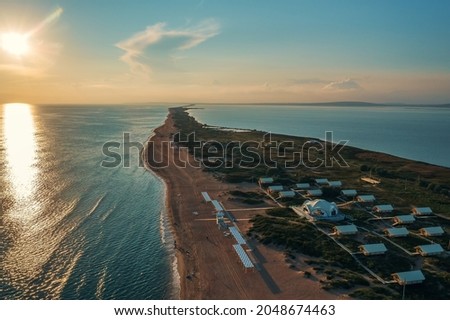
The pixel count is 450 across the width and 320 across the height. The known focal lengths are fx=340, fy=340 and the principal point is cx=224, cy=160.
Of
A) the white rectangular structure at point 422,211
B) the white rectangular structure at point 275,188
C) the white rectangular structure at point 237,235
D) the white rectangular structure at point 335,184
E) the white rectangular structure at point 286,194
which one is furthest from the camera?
the white rectangular structure at point 335,184

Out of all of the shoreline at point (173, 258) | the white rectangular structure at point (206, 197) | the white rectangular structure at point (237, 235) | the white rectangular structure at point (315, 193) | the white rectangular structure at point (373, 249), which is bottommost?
the shoreline at point (173, 258)

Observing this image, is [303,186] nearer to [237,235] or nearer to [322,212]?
[322,212]

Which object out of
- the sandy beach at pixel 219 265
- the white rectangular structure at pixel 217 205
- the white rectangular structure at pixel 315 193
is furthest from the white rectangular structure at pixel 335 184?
the white rectangular structure at pixel 217 205

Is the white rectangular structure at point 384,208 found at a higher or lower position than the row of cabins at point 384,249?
higher

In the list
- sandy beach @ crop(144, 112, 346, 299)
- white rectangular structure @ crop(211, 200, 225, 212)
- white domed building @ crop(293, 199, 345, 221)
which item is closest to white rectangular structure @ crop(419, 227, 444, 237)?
white domed building @ crop(293, 199, 345, 221)

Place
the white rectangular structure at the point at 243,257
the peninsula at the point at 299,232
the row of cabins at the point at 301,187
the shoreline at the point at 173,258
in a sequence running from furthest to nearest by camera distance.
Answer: the row of cabins at the point at 301,187
the white rectangular structure at the point at 243,257
the shoreline at the point at 173,258
the peninsula at the point at 299,232

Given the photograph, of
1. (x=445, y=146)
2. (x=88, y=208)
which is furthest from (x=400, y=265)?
(x=445, y=146)

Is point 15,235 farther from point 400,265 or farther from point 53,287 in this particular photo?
point 400,265

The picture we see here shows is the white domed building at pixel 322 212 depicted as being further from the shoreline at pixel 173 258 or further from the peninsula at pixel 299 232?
the shoreline at pixel 173 258

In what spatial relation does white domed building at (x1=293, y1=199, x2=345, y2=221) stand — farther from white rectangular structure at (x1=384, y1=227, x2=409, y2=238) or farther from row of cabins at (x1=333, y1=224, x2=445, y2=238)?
white rectangular structure at (x1=384, y1=227, x2=409, y2=238)
